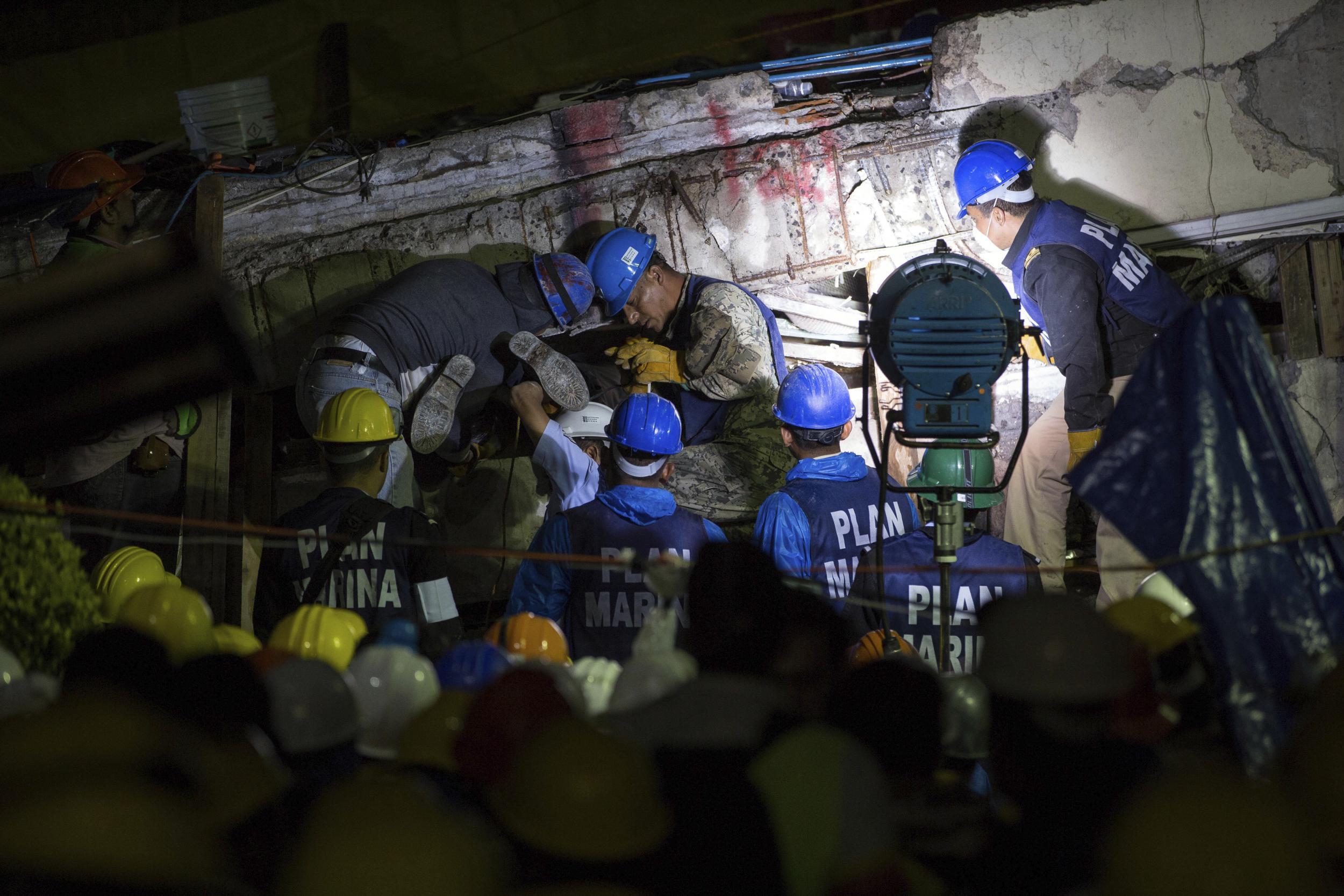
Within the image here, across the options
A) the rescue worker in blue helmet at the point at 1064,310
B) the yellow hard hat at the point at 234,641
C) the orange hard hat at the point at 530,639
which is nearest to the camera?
the yellow hard hat at the point at 234,641

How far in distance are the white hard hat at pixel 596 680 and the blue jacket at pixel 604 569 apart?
62.3 inches

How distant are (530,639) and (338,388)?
3237 millimetres

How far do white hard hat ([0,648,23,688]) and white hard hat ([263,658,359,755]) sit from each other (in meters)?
0.59

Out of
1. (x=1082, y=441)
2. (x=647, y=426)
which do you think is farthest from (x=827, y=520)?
(x=1082, y=441)

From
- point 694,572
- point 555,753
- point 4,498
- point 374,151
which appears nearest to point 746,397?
point 374,151

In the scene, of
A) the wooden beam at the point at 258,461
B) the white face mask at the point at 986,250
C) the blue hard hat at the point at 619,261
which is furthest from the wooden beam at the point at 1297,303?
the wooden beam at the point at 258,461

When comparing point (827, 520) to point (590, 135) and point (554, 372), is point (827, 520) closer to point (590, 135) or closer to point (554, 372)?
point (554, 372)

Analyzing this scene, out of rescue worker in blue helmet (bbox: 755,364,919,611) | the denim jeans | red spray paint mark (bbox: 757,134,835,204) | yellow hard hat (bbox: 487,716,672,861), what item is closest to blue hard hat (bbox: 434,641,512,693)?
yellow hard hat (bbox: 487,716,672,861)

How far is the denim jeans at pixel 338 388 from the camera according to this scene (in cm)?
549

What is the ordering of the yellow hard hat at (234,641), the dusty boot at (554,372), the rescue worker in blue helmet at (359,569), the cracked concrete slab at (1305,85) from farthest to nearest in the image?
the cracked concrete slab at (1305,85) < the dusty boot at (554,372) < the rescue worker in blue helmet at (359,569) < the yellow hard hat at (234,641)

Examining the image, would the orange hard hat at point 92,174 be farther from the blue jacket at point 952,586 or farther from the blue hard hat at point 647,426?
the blue jacket at point 952,586

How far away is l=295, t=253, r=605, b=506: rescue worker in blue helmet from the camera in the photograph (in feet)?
18.4

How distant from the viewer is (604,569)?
4145 millimetres

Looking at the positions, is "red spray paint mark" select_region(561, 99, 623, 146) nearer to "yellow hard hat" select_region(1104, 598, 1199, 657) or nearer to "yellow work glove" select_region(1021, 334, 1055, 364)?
"yellow work glove" select_region(1021, 334, 1055, 364)
